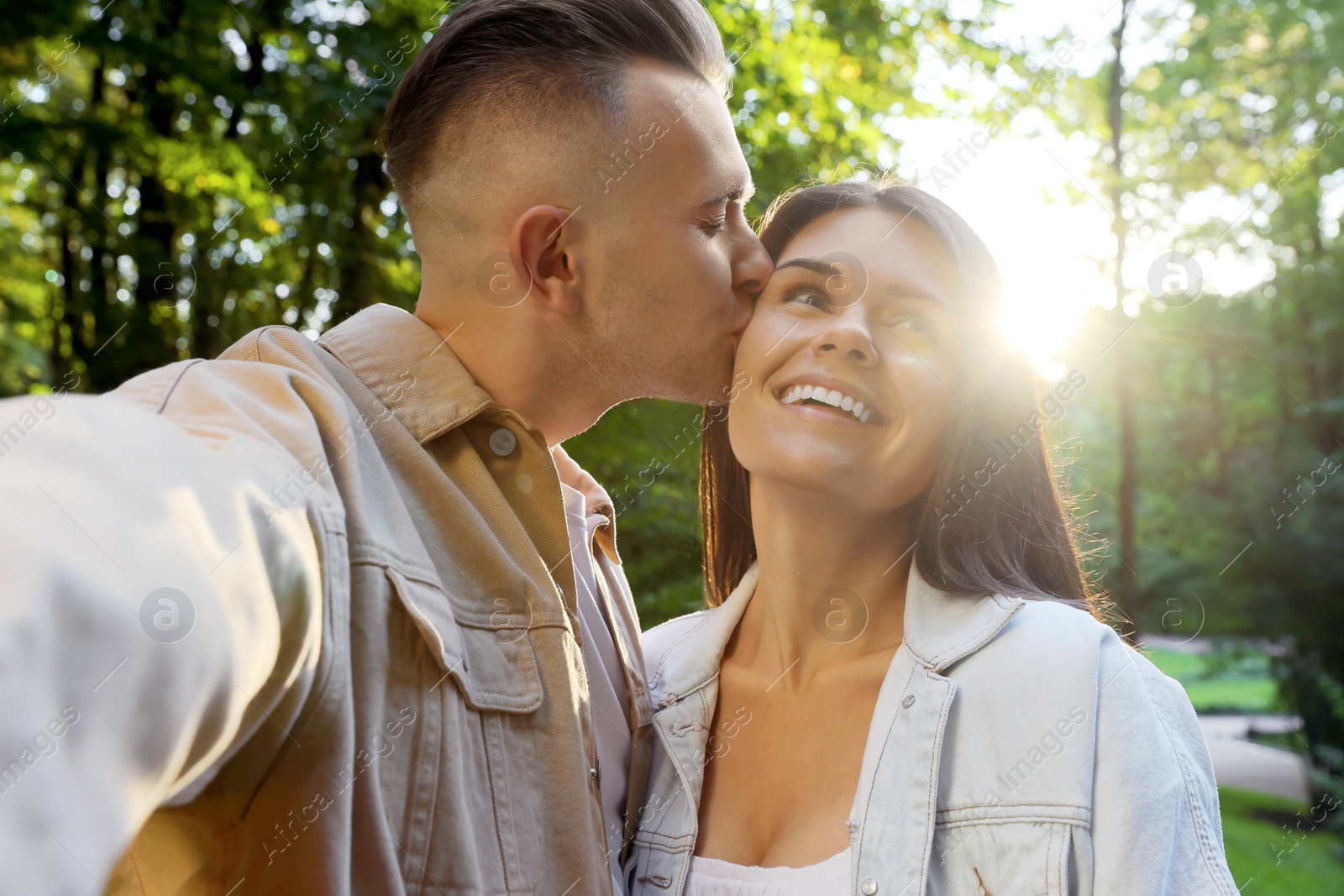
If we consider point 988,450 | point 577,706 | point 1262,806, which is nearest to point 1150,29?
point 1262,806

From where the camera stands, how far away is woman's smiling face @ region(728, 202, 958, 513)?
2666 millimetres

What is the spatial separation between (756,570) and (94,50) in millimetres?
5172

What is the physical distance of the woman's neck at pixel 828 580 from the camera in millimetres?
2838

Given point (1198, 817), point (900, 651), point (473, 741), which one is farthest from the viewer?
point (900, 651)

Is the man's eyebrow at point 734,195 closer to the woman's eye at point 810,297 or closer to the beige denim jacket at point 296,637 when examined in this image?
the woman's eye at point 810,297

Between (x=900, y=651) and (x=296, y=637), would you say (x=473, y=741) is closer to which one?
(x=296, y=637)

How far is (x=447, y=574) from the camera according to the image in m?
1.82

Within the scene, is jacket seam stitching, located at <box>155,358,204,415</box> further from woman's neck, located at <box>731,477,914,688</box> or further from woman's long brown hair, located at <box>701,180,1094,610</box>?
woman's long brown hair, located at <box>701,180,1094,610</box>

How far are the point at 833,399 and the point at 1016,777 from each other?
99cm

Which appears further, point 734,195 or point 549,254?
point 734,195

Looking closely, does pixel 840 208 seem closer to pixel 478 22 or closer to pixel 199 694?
pixel 478 22

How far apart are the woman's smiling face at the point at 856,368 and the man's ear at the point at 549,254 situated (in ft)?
1.99

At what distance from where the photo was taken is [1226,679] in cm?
1630

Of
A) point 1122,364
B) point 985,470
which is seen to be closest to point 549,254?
point 985,470
